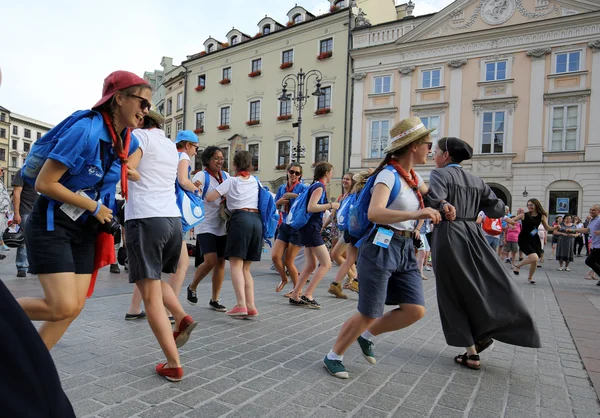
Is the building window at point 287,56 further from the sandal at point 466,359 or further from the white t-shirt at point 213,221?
the sandal at point 466,359

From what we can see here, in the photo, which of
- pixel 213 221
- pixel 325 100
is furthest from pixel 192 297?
pixel 325 100

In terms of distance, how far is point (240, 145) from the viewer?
34094 millimetres

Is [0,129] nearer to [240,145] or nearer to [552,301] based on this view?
[240,145]

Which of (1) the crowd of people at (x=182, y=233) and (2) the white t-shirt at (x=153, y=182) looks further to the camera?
(2) the white t-shirt at (x=153, y=182)

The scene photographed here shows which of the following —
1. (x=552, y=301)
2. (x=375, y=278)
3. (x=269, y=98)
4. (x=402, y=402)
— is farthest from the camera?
(x=269, y=98)

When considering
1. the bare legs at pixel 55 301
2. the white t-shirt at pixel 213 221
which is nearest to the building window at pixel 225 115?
the white t-shirt at pixel 213 221

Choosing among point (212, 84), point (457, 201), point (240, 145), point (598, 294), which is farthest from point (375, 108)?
point (457, 201)

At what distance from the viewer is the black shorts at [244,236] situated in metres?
4.78

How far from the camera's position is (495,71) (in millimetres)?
Result: 23953

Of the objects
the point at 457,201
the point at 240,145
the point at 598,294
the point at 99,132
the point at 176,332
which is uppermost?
the point at 240,145

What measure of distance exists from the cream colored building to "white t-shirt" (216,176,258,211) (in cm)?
2136

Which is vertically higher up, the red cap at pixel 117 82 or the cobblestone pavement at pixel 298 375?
the red cap at pixel 117 82

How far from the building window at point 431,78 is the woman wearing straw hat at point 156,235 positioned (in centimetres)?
2453

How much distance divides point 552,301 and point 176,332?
6.26m
